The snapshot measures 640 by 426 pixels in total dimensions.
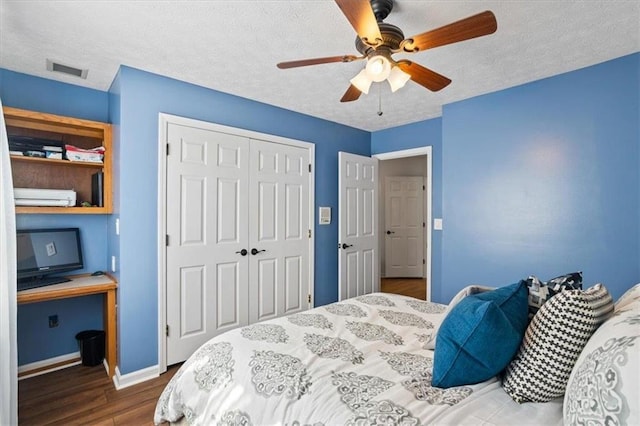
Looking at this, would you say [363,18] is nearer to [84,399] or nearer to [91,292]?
[91,292]

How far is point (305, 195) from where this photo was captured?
3.64 metres

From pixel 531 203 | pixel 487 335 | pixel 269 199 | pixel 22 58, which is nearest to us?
pixel 487 335

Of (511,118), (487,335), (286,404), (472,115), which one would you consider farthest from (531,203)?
(286,404)

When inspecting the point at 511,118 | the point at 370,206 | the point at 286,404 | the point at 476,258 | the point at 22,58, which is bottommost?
the point at 286,404

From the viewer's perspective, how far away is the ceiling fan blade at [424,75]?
5.95 feet

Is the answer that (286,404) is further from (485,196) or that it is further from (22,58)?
(22,58)

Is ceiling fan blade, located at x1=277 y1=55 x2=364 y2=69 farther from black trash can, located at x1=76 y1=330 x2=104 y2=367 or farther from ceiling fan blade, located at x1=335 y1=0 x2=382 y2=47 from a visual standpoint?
black trash can, located at x1=76 y1=330 x2=104 y2=367

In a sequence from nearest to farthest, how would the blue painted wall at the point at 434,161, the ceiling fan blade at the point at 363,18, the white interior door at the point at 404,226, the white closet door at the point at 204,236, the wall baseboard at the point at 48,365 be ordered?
1. the ceiling fan blade at the point at 363,18
2. the wall baseboard at the point at 48,365
3. the white closet door at the point at 204,236
4. the blue painted wall at the point at 434,161
5. the white interior door at the point at 404,226

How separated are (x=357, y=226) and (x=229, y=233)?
1711 mm

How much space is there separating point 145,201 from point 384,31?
2.16 metres

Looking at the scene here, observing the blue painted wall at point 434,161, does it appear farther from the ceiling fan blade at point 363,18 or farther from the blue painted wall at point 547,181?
the ceiling fan blade at point 363,18

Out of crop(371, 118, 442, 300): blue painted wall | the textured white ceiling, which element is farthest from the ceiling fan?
crop(371, 118, 442, 300): blue painted wall

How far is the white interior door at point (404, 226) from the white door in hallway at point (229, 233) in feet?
10.5

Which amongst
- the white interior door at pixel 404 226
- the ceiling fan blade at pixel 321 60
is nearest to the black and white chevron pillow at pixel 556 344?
the ceiling fan blade at pixel 321 60
